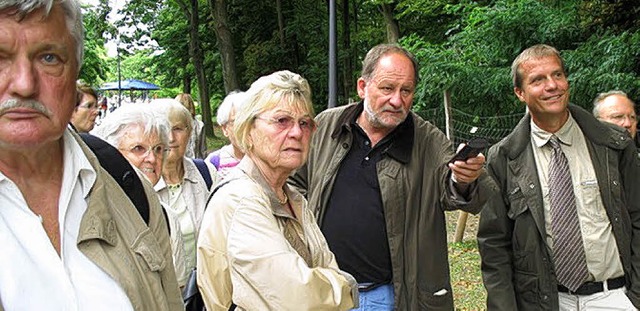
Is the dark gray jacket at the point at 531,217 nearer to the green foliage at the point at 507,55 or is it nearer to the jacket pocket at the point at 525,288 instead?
the jacket pocket at the point at 525,288

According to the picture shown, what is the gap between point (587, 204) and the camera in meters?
3.29

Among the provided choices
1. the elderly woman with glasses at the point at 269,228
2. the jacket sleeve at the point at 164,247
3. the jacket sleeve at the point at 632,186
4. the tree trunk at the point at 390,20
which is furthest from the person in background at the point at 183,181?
the tree trunk at the point at 390,20

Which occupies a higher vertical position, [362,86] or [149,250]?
Result: [362,86]

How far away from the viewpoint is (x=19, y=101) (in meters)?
1.52

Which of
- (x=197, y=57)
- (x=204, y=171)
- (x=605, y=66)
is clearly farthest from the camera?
(x=197, y=57)

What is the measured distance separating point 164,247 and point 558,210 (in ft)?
7.28

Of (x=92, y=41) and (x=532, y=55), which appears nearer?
(x=532, y=55)

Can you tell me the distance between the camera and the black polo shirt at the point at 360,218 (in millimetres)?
3373

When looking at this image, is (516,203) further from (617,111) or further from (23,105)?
(23,105)

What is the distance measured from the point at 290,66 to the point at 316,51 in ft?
4.02

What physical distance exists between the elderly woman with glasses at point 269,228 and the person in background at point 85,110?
9.93 feet

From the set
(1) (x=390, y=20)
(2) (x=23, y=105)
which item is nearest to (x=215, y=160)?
(2) (x=23, y=105)

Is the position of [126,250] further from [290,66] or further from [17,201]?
[290,66]

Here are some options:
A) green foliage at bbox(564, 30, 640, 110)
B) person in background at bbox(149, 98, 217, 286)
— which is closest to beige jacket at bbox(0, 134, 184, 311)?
person in background at bbox(149, 98, 217, 286)
